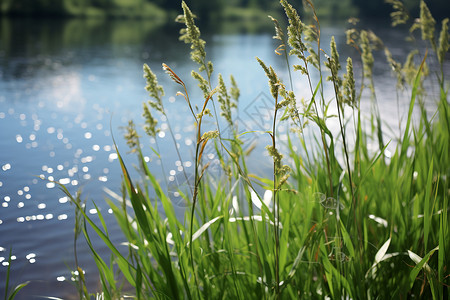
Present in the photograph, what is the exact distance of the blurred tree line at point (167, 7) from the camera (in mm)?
26047

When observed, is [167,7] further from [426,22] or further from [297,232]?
[297,232]

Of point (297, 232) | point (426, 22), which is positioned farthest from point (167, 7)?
point (297, 232)

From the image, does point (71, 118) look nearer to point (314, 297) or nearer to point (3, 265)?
point (3, 265)

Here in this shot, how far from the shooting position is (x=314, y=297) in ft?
5.55

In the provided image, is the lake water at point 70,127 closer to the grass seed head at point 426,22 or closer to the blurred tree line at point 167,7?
the grass seed head at point 426,22

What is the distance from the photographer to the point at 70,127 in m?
6.32

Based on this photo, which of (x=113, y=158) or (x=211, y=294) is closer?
(x=211, y=294)

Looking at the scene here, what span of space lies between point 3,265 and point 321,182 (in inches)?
80.9

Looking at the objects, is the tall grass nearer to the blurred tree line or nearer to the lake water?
the lake water

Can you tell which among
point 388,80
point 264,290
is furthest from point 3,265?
point 388,80

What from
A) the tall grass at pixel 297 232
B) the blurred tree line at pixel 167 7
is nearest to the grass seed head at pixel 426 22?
the tall grass at pixel 297 232

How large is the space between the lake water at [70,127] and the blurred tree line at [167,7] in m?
8.29

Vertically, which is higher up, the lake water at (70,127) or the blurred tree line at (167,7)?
the blurred tree line at (167,7)

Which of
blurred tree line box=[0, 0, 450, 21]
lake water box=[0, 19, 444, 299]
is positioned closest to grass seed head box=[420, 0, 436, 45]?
lake water box=[0, 19, 444, 299]
